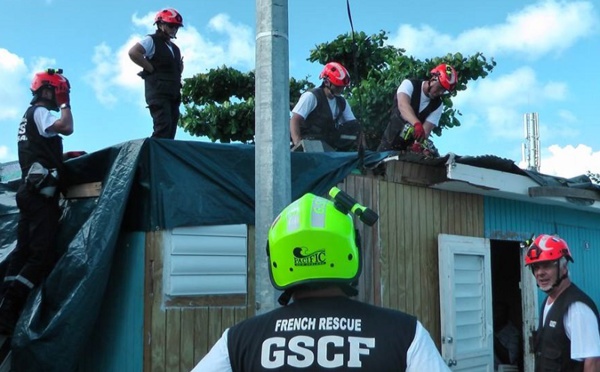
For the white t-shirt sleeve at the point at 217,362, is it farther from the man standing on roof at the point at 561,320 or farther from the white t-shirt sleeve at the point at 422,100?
the white t-shirt sleeve at the point at 422,100

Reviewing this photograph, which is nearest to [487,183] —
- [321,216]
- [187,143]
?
[187,143]

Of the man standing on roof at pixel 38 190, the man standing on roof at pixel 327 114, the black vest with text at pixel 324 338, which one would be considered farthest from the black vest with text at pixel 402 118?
the black vest with text at pixel 324 338

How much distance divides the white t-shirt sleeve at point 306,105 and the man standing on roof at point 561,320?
3.24m

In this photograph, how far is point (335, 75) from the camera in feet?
27.1

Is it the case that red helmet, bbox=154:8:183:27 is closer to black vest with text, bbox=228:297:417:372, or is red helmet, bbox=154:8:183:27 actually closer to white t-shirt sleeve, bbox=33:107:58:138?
white t-shirt sleeve, bbox=33:107:58:138

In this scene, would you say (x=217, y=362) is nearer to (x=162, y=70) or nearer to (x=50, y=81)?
(x=50, y=81)

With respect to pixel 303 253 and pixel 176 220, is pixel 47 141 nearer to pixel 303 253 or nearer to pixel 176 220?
pixel 176 220

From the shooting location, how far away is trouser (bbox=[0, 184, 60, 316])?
19.8ft

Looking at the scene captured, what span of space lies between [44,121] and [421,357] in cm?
499

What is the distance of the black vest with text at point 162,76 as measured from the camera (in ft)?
24.4

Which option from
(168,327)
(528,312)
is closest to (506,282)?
(528,312)

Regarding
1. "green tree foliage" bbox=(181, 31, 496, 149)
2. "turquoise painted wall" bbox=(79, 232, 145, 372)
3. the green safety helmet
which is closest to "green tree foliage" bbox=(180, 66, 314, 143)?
"green tree foliage" bbox=(181, 31, 496, 149)

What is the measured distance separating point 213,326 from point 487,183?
144 inches

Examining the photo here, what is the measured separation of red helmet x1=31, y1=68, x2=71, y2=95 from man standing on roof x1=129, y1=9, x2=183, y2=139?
38.5 inches
